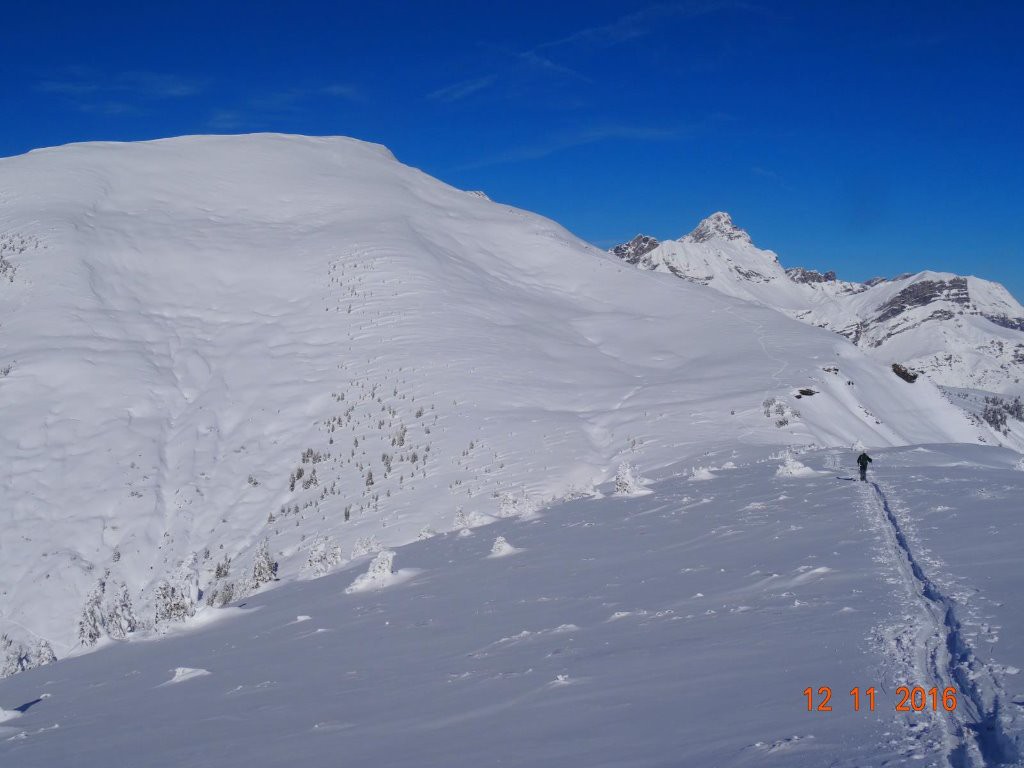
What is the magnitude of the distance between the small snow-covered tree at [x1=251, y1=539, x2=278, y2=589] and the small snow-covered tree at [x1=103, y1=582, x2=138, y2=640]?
2.25m

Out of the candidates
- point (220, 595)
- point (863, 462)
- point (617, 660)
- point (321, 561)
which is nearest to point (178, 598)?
point (220, 595)

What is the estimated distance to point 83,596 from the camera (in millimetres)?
16344

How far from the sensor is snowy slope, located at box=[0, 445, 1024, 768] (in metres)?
4.52

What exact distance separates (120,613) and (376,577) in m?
6.93

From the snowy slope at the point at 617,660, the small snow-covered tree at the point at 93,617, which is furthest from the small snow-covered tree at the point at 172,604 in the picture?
the small snow-covered tree at the point at 93,617

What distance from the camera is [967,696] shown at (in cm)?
452

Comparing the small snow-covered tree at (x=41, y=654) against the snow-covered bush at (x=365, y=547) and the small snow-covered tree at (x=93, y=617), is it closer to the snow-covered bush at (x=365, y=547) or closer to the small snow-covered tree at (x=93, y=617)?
the small snow-covered tree at (x=93, y=617)

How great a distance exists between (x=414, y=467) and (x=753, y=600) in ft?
47.3

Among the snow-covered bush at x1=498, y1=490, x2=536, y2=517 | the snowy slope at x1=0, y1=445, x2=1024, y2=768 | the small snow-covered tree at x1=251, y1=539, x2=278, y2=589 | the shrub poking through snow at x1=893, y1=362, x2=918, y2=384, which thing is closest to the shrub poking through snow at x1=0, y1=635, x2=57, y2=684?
the small snow-covered tree at x1=251, y1=539, x2=278, y2=589

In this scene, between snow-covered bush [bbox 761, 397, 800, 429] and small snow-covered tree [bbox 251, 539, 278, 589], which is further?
snow-covered bush [bbox 761, 397, 800, 429]

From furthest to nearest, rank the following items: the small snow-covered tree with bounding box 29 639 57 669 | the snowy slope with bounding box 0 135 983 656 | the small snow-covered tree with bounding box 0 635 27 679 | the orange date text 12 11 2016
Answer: the snowy slope with bounding box 0 135 983 656 → the small snow-covered tree with bounding box 29 639 57 669 → the small snow-covered tree with bounding box 0 635 27 679 → the orange date text 12 11 2016

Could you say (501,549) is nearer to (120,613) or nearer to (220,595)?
(220,595)

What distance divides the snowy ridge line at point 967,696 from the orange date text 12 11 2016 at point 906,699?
7 centimetres

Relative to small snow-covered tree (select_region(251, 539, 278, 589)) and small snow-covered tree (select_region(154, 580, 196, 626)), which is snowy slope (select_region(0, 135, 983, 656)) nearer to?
small snow-covered tree (select_region(251, 539, 278, 589))
